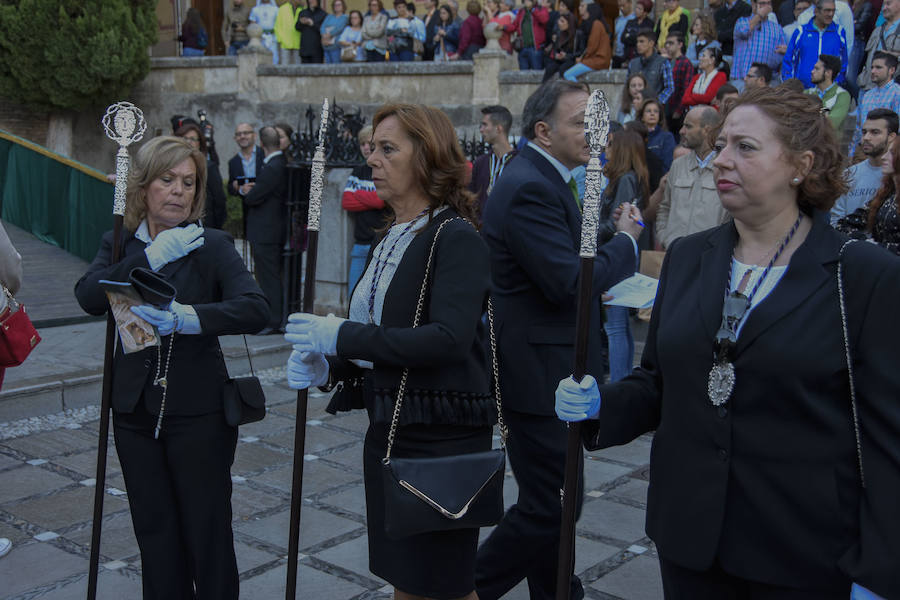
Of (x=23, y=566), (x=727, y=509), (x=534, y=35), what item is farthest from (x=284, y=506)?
(x=534, y=35)

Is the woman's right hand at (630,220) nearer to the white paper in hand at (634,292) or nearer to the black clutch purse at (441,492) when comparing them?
the white paper in hand at (634,292)

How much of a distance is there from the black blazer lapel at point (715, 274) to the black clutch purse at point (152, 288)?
1.71m

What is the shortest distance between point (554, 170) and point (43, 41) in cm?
1959

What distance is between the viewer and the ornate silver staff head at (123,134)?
11.5 ft

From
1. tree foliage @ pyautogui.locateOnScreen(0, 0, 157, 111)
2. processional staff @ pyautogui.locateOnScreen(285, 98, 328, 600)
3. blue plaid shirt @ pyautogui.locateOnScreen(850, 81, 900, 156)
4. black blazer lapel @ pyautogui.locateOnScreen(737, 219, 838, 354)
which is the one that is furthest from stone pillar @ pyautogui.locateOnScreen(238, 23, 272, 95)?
black blazer lapel @ pyautogui.locateOnScreen(737, 219, 838, 354)

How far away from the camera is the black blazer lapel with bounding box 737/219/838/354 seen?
2.23m

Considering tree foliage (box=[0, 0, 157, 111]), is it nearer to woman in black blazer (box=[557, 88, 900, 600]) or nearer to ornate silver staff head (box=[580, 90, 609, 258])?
ornate silver staff head (box=[580, 90, 609, 258])

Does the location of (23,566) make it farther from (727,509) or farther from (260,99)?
(260,99)

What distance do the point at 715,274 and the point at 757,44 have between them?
33.1 feet

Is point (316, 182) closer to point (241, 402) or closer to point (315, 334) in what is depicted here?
point (315, 334)

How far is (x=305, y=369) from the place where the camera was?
2934 millimetres

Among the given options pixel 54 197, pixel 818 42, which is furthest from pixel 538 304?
pixel 54 197

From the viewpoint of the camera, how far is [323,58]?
20625 mm

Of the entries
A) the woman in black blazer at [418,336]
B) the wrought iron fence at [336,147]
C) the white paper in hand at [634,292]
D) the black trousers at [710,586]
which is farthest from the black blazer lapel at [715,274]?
the wrought iron fence at [336,147]
